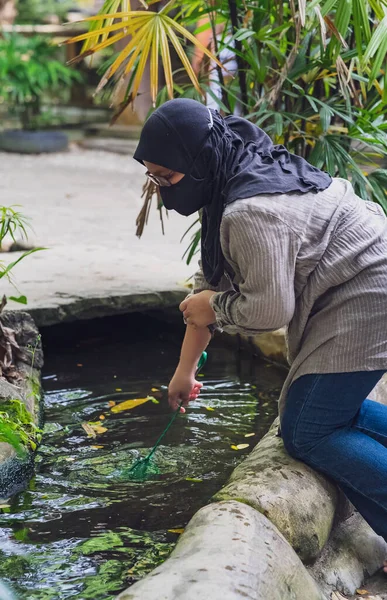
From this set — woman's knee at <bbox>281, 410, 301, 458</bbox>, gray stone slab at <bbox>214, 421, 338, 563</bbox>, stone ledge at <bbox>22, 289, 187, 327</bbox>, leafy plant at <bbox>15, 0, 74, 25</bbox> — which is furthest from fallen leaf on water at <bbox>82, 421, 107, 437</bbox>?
leafy plant at <bbox>15, 0, 74, 25</bbox>

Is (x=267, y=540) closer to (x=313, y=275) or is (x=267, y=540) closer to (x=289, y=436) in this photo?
(x=289, y=436)

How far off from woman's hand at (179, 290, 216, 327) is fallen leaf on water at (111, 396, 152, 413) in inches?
50.2

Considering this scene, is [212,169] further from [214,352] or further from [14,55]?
[14,55]

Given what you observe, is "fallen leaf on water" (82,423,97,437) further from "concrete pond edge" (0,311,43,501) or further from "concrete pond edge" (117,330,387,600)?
"concrete pond edge" (117,330,387,600)

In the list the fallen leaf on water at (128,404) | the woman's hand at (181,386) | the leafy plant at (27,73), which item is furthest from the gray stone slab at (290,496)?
the leafy plant at (27,73)

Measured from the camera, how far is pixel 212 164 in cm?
212

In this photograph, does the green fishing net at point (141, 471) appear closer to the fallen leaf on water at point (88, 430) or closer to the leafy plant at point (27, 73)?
the fallen leaf on water at point (88, 430)

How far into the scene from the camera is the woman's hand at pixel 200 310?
2.32 meters

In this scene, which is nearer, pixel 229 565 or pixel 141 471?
pixel 229 565

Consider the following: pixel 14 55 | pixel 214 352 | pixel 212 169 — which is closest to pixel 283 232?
pixel 212 169

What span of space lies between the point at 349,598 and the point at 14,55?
11224mm

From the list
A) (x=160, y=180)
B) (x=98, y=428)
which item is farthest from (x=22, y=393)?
(x=160, y=180)

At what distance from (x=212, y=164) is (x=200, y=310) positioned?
427mm

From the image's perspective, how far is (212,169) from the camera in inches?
83.7
